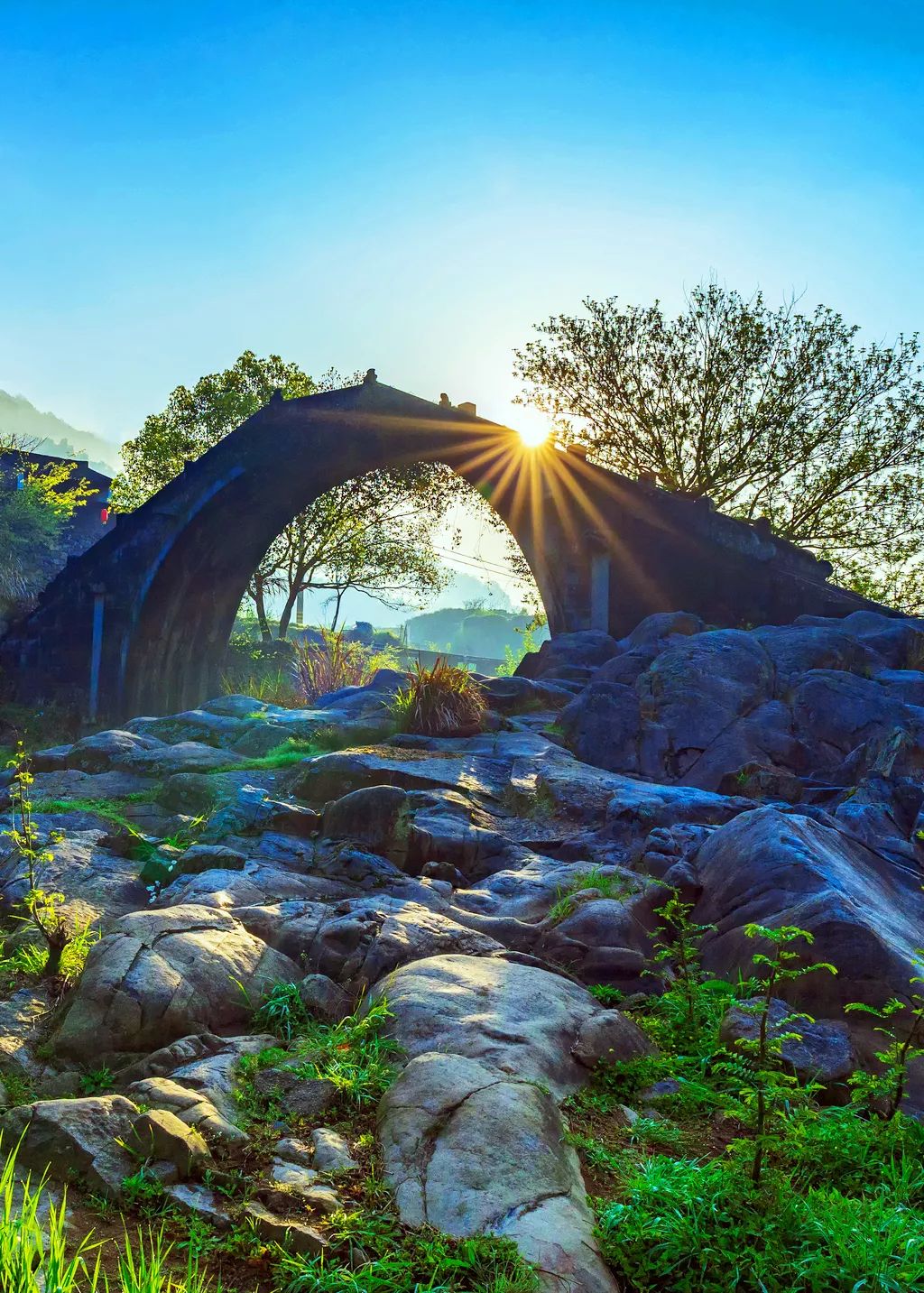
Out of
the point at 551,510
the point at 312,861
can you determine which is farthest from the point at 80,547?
the point at 312,861

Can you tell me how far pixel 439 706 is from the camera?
12242mm

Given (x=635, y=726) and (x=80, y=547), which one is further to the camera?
(x=80, y=547)

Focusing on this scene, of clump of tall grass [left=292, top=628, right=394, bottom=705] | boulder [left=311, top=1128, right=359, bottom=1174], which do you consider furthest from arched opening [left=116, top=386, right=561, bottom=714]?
boulder [left=311, top=1128, right=359, bottom=1174]

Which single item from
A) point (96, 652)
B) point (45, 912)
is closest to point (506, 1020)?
point (45, 912)


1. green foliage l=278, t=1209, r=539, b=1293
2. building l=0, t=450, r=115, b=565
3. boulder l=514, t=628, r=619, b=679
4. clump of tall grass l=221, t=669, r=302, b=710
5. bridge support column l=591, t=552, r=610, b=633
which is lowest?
clump of tall grass l=221, t=669, r=302, b=710

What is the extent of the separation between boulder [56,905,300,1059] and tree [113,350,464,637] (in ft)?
82.6

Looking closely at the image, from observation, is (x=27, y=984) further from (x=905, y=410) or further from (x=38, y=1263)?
(x=905, y=410)

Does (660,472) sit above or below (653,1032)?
above

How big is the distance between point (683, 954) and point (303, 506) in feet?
55.2

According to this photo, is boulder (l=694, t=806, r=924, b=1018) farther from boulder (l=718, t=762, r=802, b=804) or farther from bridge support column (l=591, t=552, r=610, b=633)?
bridge support column (l=591, t=552, r=610, b=633)

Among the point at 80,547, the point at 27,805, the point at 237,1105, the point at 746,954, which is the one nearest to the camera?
the point at 237,1105

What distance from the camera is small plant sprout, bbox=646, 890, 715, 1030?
16.4 feet

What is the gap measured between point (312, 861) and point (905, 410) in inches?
935

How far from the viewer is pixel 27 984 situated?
15.9 feet
